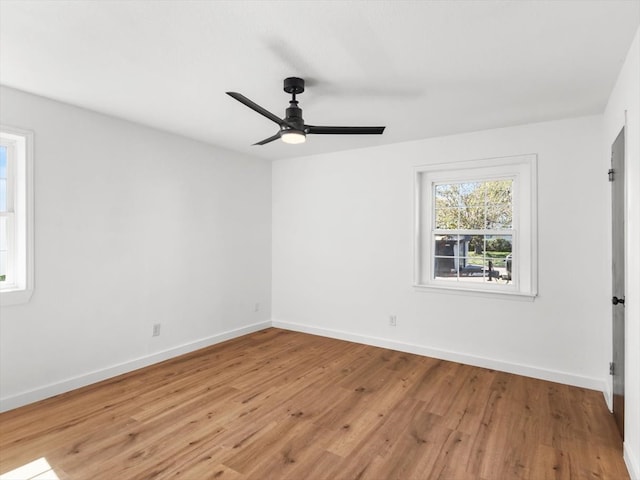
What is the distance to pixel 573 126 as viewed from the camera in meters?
3.41

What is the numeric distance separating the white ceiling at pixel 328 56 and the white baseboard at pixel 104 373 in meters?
2.42

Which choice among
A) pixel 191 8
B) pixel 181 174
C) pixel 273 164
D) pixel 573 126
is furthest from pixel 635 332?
pixel 273 164

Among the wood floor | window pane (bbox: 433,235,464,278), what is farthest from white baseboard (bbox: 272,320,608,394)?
window pane (bbox: 433,235,464,278)

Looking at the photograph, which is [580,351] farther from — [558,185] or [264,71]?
[264,71]

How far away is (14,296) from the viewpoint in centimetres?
285

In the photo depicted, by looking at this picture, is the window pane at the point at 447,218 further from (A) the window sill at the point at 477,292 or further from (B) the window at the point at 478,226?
(A) the window sill at the point at 477,292

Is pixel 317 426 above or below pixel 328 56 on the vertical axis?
below

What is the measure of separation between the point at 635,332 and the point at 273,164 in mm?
4516

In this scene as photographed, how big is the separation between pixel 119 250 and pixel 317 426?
251 centimetres

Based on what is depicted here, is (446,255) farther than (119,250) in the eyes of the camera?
Yes

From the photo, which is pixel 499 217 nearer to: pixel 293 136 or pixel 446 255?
pixel 446 255

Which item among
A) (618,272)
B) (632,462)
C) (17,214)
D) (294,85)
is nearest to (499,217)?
(618,272)

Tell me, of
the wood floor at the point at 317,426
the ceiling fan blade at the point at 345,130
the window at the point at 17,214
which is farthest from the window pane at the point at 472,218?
the window at the point at 17,214

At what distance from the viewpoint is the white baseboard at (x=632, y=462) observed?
1965 millimetres
